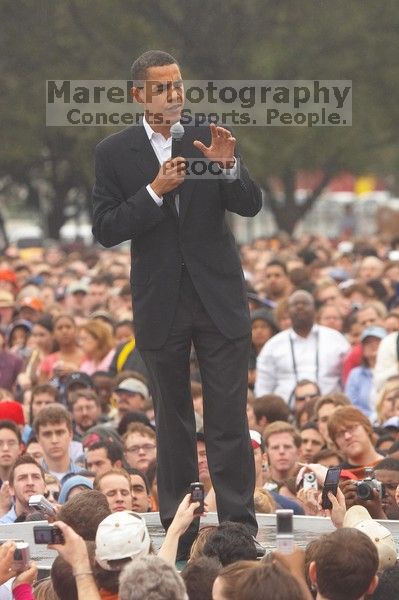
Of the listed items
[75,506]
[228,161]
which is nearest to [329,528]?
[75,506]

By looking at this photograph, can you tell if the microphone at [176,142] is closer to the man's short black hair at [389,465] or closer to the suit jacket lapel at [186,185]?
the suit jacket lapel at [186,185]

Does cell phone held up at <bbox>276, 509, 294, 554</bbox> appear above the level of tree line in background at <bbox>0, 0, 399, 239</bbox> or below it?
below

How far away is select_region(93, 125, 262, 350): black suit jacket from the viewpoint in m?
8.07

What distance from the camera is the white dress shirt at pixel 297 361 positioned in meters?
15.5

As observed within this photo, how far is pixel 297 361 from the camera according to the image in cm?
1555

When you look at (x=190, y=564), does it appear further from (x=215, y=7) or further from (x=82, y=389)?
(x=215, y=7)

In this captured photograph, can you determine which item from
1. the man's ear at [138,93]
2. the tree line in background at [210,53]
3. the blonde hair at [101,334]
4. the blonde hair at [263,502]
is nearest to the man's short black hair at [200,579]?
the man's ear at [138,93]

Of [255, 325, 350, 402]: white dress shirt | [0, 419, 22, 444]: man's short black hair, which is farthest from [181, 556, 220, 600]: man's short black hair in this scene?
[255, 325, 350, 402]: white dress shirt

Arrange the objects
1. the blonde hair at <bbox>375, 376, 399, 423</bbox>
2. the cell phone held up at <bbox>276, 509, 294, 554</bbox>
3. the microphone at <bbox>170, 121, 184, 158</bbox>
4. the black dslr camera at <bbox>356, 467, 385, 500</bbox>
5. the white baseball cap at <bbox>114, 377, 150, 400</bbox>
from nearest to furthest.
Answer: the cell phone held up at <bbox>276, 509, 294, 554</bbox>
the microphone at <bbox>170, 121, 184, 158</bbox>
the black dslr camera at <bbox>356, 467, 385, 500</bbox>
the blonde hair at <bbox>375, 376, 399, 423</bbox>
the white baseball cap at <bbox>114, 377, 150, 400</bbox>

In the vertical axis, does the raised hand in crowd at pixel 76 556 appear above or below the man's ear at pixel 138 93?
below

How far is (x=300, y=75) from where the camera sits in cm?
4291

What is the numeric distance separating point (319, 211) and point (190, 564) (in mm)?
58795

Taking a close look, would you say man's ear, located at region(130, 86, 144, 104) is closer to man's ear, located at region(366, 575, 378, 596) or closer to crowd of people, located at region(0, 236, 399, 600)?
crowd of people, located at region(0, 236, 399, 600)

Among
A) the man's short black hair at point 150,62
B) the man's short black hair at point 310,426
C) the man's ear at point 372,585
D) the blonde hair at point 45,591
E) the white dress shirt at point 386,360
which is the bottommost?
the blonde hair at point 45,591
